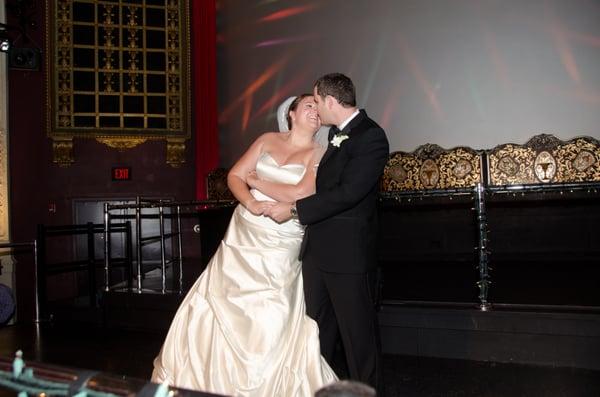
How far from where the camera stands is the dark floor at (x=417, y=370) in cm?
262

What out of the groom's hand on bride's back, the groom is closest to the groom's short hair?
the groom

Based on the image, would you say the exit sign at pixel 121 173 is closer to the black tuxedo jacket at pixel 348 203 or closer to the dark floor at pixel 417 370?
the dark floor at pixel 417 370

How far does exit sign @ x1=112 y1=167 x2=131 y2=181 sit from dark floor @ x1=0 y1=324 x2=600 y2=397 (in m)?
3.58

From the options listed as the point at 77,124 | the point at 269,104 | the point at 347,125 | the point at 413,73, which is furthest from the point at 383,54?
the point at 347,125

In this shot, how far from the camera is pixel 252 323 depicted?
7.91ft

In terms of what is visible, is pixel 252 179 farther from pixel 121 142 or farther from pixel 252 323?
pixel 121 142

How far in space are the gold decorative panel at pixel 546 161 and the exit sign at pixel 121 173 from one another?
4862 mm

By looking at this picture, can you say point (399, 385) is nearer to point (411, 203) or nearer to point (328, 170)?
point (328, 170)

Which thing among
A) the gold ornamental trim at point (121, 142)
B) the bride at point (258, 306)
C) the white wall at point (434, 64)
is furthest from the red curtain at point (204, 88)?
the bride at point (258, 306)

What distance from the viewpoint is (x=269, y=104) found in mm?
7938

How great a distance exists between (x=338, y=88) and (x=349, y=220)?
0.55 meters

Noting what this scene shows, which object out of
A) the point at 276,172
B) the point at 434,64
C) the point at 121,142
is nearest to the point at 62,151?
the point at 121,142

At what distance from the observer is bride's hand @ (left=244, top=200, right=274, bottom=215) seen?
245cm

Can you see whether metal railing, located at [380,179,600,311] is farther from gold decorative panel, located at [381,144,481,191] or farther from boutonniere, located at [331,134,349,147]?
gold decorative panel, located at [381,144,481,191]
